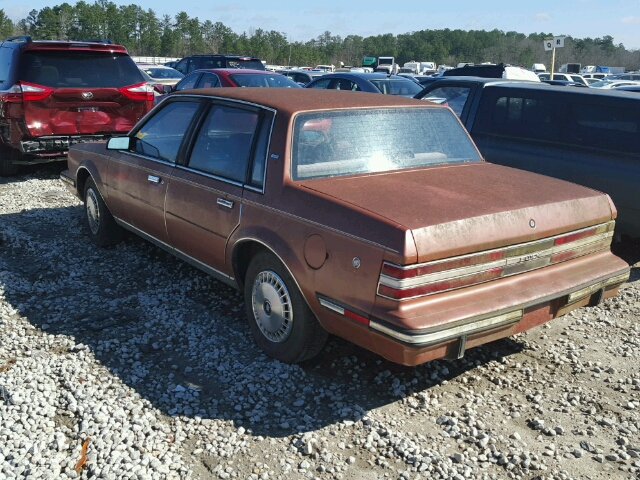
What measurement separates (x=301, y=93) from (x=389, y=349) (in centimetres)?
220

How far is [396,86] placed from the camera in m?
13.7

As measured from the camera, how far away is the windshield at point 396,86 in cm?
1341

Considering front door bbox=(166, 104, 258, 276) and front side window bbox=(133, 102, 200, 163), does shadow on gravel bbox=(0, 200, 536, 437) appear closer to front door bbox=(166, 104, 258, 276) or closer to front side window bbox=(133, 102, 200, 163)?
front door bbox=(166, 104, 258, 276)

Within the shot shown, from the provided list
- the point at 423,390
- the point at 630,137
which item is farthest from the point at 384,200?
the point at 630,137

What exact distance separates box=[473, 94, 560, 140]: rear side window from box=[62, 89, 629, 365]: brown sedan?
7.31 feet

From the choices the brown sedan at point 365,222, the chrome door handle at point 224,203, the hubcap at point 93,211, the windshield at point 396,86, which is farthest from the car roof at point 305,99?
the windshield at point 396,86

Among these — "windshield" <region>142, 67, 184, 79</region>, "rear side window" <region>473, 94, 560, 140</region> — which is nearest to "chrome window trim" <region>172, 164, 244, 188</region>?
"rear side window" <region>473, 94, 560, 140</region>

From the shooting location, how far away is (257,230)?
417 cm

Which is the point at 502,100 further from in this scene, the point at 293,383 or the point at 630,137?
the point at 293,383

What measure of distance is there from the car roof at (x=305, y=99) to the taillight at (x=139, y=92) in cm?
445

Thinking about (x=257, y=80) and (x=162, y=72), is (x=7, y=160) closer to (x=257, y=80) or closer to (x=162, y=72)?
(x=257, y=80)

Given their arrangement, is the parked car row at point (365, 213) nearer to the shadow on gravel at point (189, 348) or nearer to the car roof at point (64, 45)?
the shadow on gravel at point (189, 348)

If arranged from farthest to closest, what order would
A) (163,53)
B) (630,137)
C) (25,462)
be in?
1. (163,53)
2. (630,137)
3. (25,462)

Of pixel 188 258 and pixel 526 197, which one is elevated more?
pixel 526 197
